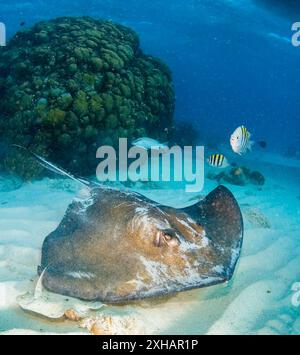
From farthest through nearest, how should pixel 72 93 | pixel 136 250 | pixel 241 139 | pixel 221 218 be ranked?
pixel 72 93
pixel 241 139
pixel 221 218
pixel 136 250

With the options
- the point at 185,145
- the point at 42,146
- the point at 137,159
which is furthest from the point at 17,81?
the point at 185,145

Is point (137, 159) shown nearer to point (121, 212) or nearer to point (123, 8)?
point (121, 212)

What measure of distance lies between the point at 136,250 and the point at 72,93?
222 inches

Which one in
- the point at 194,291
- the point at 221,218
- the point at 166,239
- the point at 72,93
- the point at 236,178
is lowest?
the point at 236,178

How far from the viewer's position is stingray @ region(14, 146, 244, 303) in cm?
271

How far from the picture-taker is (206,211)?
418cm

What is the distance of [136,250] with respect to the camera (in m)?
3.09

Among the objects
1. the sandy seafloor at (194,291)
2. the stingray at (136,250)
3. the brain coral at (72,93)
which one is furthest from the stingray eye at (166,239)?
the brain coral at (72,93)

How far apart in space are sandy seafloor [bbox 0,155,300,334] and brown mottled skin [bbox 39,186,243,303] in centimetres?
37

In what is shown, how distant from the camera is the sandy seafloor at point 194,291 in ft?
9.91

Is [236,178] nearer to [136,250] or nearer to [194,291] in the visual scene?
[194,291]

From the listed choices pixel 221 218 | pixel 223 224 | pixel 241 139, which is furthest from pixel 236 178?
pixel 223 224

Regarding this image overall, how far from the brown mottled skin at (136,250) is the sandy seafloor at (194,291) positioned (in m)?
0.37

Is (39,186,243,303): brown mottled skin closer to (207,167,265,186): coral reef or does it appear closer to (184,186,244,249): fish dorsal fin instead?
(184,186,244,249): fish dorsal fin
